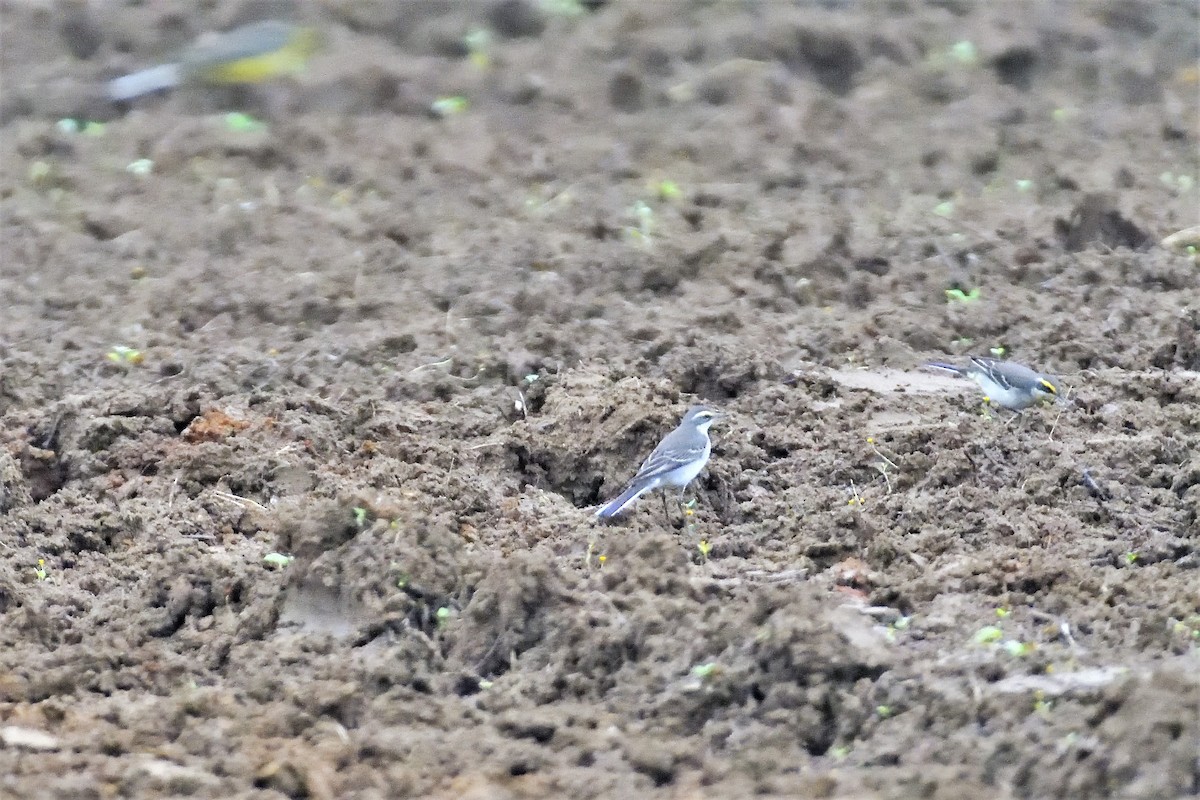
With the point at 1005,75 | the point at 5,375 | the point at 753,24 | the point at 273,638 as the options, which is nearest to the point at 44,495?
the point at 5,375

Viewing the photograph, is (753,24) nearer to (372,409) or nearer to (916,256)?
(916,256)

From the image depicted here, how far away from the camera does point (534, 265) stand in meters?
10.4

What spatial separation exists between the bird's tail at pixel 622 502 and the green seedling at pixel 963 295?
3.43 meters

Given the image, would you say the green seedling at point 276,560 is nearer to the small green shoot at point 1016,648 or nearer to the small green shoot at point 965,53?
the small green shoot at point 1016,648

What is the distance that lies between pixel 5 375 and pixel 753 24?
7398 millimetres

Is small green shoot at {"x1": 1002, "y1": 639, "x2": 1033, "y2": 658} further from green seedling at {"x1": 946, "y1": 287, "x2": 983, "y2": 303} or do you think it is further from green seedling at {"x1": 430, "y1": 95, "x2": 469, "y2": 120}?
green seedling at {"x1": 430, "y1": 95, "x2": 469, "y2": 120}

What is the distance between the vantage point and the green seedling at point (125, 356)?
943 cm

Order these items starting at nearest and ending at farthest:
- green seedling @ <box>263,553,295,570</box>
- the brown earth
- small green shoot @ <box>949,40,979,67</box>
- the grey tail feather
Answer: the brown earth < green seedling @ <box>263,553,295,570</box> < the grey tail feather < small green shoot @ <box>949,40,979,67</box>

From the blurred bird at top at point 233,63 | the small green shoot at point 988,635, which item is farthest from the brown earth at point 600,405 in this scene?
the blurred bird at top at point 233,63

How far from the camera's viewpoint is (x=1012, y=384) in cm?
816

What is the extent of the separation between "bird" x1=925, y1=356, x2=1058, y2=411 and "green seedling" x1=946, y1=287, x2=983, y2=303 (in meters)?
1.45

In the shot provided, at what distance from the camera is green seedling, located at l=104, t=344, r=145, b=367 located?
9.43 metres

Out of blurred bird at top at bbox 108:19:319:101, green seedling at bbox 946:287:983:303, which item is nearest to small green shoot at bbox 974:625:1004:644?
green seedling at bbox 946:287:983:303

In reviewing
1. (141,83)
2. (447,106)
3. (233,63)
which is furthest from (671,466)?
(141,83)
